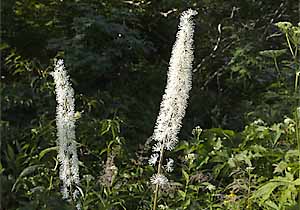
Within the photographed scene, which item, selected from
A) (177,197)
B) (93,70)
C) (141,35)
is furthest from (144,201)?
(141,35)

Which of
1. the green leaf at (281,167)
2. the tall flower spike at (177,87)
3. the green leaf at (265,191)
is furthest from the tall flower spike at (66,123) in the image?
the green leaf at (281,167)

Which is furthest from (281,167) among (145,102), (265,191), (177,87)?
(145,102)

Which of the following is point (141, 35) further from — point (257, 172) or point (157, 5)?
point (257, 172)

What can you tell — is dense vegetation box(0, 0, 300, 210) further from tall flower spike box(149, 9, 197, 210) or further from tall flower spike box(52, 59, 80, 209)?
tall flower spike box(149, 9, 197, 210)

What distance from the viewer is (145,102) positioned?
20.4ft

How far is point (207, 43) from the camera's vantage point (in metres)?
7.18

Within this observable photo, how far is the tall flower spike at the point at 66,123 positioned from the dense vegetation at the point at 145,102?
65 cm

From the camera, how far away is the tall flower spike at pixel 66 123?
270 centimetres

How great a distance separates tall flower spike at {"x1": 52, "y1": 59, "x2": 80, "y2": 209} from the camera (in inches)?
106

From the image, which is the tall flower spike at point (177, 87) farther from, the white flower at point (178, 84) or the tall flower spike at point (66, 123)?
the tall flower spike at point (66, 123)

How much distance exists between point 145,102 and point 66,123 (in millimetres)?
3486

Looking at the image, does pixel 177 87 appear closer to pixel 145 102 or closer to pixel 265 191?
pixel 265 191

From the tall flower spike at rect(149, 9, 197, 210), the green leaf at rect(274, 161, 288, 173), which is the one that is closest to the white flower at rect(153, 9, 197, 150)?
the tall flower spike at rect(149, 9, 197, 210)

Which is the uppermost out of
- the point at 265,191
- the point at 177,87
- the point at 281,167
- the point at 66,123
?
the point at 177,87
